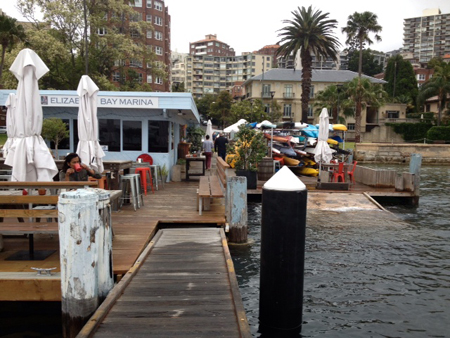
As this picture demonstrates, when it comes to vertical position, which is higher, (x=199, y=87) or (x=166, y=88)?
(x=199, y=87)

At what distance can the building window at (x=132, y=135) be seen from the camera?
14.7 m

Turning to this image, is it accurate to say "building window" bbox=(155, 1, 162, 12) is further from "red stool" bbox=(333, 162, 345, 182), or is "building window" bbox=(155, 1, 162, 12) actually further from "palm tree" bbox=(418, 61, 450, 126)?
"red stool" bbox=(333, 162, 345, 182)

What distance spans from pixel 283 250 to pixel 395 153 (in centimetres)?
4000

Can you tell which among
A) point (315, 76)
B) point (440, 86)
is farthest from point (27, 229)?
point (315, 76)

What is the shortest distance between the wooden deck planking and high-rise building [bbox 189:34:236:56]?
15896 centimetres

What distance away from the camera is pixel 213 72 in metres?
152

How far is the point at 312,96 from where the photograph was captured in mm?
76688

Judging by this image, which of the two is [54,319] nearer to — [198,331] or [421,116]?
[198,331]

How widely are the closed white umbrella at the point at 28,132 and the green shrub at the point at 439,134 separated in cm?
5381

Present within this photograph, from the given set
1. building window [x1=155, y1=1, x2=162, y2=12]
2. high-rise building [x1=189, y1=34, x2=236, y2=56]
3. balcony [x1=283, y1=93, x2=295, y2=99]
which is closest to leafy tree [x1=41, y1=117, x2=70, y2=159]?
building window [x1=155, y1=1, x2=162, y2=12]

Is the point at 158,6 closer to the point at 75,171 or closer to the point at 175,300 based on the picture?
the point at 75,171

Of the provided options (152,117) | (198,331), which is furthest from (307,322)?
(152,117)

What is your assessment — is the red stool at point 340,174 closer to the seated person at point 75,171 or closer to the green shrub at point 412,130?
the seated person at point 75,171

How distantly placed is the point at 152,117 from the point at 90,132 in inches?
208
